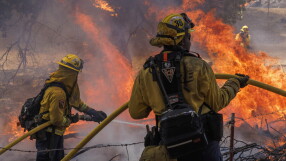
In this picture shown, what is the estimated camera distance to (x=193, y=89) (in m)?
2.64

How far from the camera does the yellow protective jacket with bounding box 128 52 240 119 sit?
104 inches

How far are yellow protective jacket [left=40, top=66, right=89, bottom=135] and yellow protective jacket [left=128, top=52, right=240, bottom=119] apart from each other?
209cm

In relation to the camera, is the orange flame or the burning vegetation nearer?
the burning vegetation

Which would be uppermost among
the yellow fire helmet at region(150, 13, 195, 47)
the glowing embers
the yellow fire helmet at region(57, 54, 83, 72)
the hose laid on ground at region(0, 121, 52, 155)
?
the glowing embers

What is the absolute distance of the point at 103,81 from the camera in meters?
10.6

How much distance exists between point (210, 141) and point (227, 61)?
24.9 ft

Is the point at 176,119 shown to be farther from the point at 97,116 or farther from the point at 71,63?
the point at 97,116

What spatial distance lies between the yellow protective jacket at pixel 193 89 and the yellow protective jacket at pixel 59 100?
2.09 m

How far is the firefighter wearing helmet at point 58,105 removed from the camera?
464cm

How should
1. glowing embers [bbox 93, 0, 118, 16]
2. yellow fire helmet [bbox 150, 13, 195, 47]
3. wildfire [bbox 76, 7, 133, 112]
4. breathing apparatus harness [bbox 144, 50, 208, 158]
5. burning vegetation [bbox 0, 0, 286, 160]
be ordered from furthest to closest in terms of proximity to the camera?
1. wildfire [bbox 76, 7, 133, 112]
2. glowing embers [bbox 93, 0, 118, 16]
3. burning vegetation [bbox 0, 0, 286, 160]
4. yellow fire helmet [bbox 150, 13, 195, 47]
5. breathing apparatus harness [bbox 144, 50, 208, 158]

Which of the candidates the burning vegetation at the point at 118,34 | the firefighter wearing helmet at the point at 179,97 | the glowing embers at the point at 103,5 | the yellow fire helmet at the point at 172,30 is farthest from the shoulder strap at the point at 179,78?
the glowing embers at the point at 103,5

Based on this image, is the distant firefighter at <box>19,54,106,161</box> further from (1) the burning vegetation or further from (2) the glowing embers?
(2) the glowing embers

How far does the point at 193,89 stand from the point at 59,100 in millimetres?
2629

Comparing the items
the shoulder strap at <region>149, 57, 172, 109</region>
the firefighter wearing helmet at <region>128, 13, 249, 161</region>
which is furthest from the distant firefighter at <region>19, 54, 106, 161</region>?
the shoulder strap at <region>149, 57, 172, 109</region>
